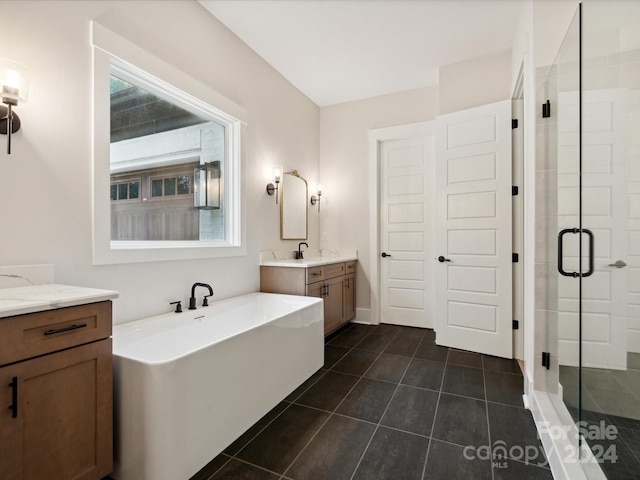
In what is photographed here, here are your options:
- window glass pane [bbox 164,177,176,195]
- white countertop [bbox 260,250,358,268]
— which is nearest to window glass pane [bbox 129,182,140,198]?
window glass pane [bbox 164,177,176,195]

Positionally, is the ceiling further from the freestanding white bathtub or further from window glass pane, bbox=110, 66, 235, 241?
the freestanding white bathtub

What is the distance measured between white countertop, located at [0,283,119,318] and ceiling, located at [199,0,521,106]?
2382mm

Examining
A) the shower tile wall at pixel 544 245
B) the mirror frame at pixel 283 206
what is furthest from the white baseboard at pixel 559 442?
the mirror frame at pixel 283 206

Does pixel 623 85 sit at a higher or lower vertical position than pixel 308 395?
higher

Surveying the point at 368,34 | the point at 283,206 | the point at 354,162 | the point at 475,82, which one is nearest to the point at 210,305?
the point at 283,206

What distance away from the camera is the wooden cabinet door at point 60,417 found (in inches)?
41.6

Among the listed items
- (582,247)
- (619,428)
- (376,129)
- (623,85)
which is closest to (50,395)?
(619,428)

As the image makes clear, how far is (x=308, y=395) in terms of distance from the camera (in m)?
2.26

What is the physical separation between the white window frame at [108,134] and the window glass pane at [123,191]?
198mm

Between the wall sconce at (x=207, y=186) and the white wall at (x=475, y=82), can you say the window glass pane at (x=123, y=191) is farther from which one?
the white wall at (x=475, y=82)

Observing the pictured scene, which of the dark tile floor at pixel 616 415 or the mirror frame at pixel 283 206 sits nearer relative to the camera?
the dark tile floor at pixel 616 415

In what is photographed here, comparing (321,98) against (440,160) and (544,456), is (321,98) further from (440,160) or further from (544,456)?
(544,456)

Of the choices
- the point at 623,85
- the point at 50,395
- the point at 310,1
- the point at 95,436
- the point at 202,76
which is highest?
the point at 310,1

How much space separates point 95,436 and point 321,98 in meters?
4.10
